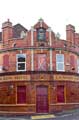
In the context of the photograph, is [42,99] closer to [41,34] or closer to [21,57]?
[21,57]

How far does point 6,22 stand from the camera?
123 feet

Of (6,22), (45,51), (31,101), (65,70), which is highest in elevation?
(6,22)

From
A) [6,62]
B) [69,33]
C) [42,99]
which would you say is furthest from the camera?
[69,33]

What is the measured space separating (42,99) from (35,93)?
3.54 ft

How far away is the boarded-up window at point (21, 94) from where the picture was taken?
35.7m

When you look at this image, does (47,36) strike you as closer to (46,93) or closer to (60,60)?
(60,60)

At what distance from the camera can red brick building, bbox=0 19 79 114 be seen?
3550 cm

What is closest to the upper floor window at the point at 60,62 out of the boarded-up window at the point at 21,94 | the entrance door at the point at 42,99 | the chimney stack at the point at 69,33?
the chimney stack at the point at 69,33

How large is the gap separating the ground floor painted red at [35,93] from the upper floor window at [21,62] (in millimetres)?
881

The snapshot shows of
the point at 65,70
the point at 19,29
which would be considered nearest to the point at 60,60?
the point at 65,70

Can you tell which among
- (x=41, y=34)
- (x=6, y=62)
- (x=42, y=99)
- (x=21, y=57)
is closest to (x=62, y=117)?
(x=42, y=99)

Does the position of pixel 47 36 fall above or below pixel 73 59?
above

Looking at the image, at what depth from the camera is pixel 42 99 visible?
117 feet

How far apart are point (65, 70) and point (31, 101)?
5524mm
